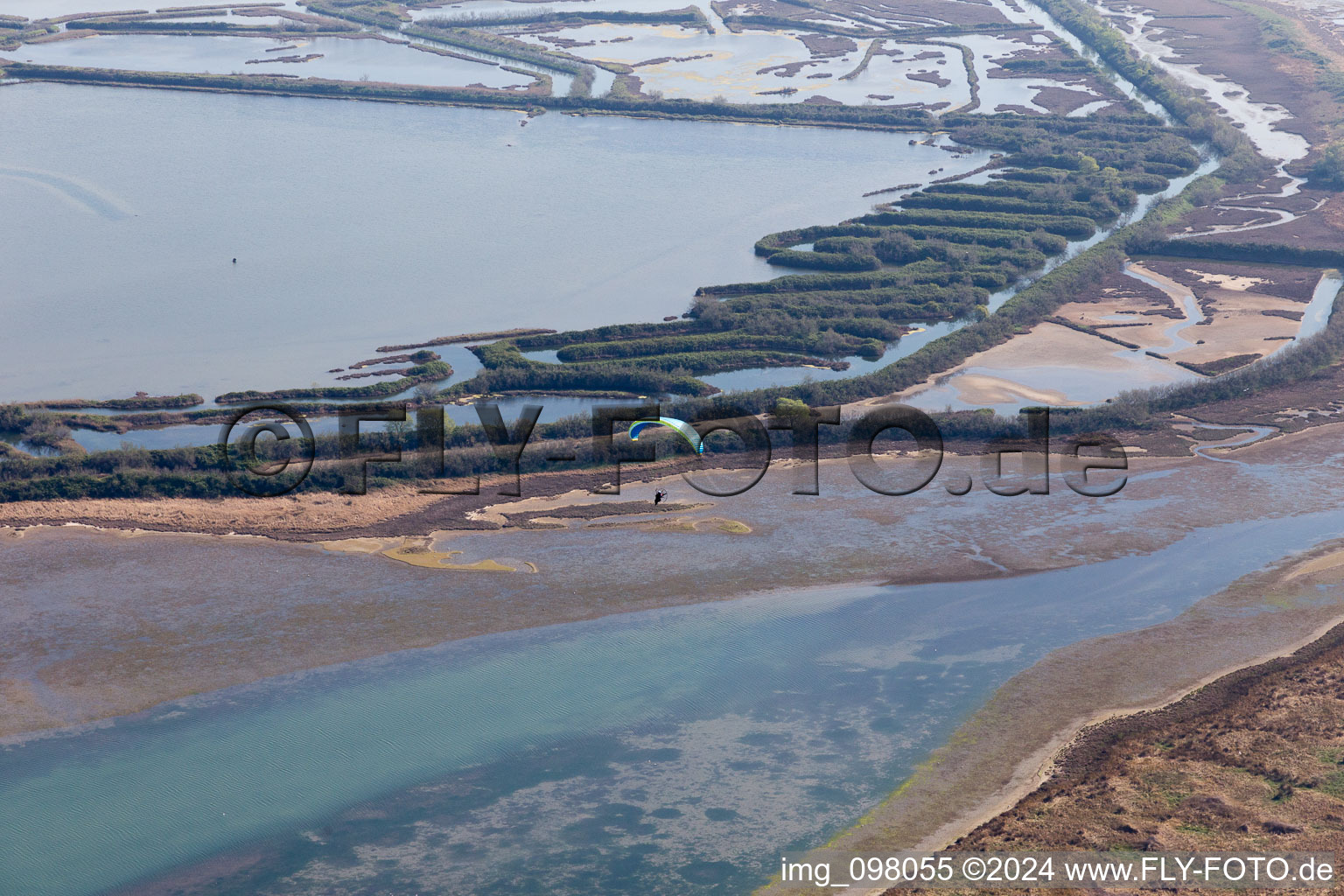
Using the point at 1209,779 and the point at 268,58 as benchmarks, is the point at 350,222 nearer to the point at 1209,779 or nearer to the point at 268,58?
the point at 268,58

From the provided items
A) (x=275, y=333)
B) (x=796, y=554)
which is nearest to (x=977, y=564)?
(x=796, y=554)

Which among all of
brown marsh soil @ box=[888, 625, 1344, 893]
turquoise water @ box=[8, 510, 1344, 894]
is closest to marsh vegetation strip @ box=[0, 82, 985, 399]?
A: turquoise water @ box=[8, 510, 1344, 894]

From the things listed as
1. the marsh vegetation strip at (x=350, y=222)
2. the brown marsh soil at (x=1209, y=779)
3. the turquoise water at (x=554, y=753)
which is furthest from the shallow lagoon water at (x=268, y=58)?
the brown marsh soil at (x=1209, y=779)

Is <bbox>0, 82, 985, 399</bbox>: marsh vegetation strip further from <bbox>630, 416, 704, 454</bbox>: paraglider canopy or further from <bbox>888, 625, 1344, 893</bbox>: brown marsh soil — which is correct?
<bbox>888, 625, 1344, 893</bbox>: brown marsh soil

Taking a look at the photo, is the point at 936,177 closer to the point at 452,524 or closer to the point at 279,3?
the point at 452,524

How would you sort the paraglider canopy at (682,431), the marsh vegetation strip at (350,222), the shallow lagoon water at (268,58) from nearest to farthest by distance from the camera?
the paraglider canopy at (682,431) < the marsh vegetation strip at (350,222) < the shallow lagoon water at (268,58)

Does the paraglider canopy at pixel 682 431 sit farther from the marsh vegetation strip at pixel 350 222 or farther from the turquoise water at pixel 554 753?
the marsh vegetation strip at pixel 350 222

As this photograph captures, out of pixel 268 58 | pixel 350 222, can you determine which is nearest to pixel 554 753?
pixel 350 222

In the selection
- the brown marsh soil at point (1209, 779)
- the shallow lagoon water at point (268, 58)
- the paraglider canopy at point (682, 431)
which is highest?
the shallow lagoon water at point (268, 58)
